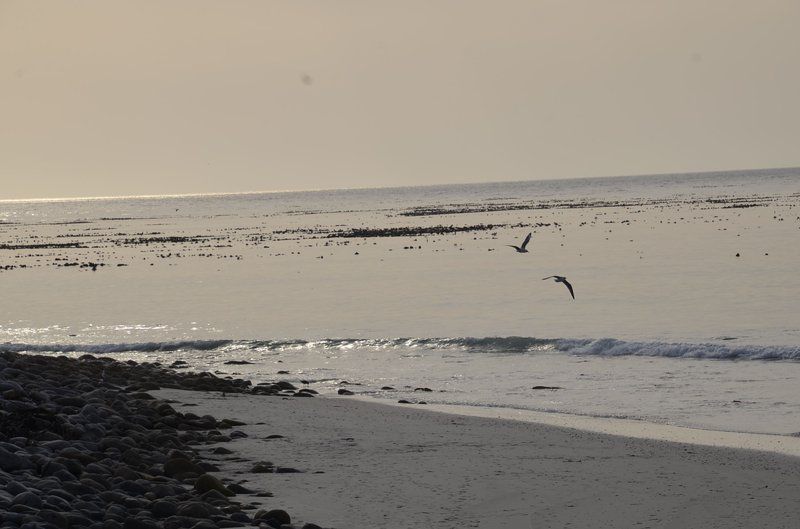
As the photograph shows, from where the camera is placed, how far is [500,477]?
12.0 m

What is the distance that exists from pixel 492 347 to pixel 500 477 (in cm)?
1282

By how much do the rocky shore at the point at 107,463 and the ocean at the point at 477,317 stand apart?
5.23m

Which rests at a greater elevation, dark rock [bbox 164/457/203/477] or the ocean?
dark rock [bbox 164/457/203/477]

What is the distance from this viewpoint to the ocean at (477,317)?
19.3m

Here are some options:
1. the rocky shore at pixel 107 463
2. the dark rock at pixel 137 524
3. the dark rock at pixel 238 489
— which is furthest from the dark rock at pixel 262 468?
the dark rock at pixel 137 524

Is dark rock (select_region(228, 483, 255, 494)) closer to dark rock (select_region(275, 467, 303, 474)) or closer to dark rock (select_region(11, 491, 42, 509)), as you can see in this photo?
dark rock (select_region(275, 467, 303, 474))

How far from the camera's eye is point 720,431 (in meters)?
14.9

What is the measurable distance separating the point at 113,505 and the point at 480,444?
5.77m

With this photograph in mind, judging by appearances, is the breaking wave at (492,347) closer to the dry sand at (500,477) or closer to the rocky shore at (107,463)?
the rocky shore at (107,463)

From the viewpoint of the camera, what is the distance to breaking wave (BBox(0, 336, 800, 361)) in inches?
862

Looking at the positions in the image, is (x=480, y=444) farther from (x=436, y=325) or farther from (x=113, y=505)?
(x=436, y=325)

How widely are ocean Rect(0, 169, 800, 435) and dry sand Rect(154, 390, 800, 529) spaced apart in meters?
2.65

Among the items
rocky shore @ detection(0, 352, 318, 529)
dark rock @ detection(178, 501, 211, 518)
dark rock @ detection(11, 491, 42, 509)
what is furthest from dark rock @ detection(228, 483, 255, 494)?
dark rock @ detection(11, 491, 42, 509)

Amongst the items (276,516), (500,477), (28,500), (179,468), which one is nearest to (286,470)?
(179,468)
